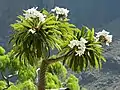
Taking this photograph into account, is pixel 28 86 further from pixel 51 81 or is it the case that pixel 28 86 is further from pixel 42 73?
pixel 42 73

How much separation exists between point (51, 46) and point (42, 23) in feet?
0.69

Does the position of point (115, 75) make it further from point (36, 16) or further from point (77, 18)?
point (36, 16)

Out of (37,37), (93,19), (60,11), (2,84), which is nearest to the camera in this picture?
(37,37)

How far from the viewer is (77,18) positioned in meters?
56.0

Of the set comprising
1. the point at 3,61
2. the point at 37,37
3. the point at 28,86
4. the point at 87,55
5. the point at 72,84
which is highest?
the point at 3,61

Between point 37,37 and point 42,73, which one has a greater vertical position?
point 37,37

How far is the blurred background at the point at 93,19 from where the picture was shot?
39.6 metres

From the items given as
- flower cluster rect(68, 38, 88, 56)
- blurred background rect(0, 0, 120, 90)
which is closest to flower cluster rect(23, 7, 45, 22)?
flower cluster rect(68, 38, 88, 56)

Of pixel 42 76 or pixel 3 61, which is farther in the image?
pixel 3 61

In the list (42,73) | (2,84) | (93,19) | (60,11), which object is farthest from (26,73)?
(93,19)

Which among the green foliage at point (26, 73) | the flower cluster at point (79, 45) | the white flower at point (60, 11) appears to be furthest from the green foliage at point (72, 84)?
the flower cluster at point (79, 45)

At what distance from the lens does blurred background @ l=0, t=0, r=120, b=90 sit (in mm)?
39594

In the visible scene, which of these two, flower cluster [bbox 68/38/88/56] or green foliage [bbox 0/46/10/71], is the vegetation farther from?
green foliage [bbox 0/46/10/71]

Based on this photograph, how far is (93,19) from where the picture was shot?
57.0 meters
